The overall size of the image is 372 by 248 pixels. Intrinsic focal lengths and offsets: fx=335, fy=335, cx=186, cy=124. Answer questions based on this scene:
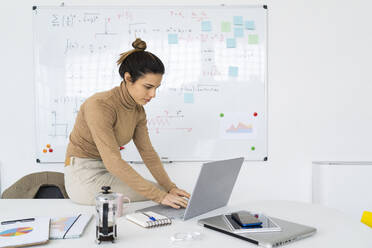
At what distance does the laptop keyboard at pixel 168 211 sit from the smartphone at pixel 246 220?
0.23 m

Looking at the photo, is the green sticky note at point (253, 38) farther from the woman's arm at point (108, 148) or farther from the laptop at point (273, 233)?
the laptop at point (273, 233)

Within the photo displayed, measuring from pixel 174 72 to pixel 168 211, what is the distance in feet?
5.05

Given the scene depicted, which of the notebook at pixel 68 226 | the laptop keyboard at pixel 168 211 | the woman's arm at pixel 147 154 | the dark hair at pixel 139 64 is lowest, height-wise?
the laptop keyboard at pixel 168 211

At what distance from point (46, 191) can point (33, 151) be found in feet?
2.69

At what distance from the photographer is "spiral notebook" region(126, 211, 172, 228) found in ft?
3.92

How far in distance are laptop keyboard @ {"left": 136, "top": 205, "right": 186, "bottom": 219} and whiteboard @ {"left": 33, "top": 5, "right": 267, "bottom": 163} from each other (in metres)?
1.27

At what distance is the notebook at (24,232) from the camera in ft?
3.27

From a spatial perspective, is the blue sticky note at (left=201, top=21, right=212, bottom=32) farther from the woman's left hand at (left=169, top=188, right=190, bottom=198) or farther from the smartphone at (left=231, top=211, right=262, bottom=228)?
the smartphone at (left=231, top=211, right=262, bottom=228)

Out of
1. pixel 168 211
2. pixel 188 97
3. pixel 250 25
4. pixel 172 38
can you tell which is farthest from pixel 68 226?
pixel 250 25

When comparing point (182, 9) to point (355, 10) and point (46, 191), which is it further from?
point (46, 191)

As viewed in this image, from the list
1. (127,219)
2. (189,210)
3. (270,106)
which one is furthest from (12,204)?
(270,106)

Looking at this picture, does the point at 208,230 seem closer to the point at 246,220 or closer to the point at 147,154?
the point at 246,220

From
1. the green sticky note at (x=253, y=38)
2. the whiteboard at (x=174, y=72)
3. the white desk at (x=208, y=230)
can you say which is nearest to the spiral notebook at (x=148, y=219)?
the white desk at (x=208, y=230)

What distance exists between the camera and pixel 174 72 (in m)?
2.72
